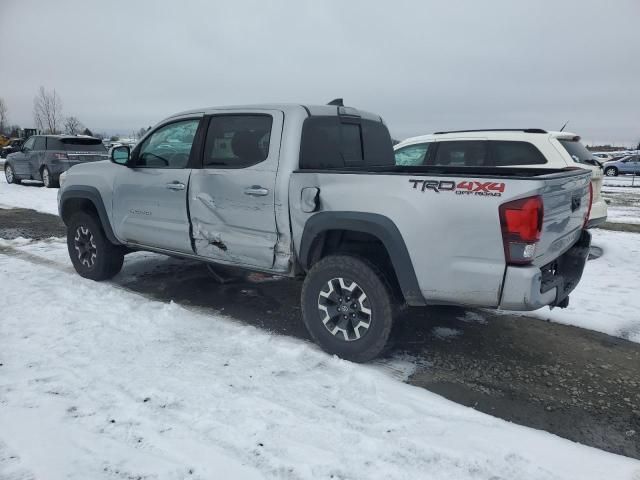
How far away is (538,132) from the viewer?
708 cm

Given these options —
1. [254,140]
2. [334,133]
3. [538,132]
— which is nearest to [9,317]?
[254,140]

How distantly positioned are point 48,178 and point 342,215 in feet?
49.0

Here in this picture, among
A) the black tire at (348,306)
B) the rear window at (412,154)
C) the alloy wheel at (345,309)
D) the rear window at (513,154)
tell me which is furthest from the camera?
the rear window at (412,154)

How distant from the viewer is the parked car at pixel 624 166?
28.6 m

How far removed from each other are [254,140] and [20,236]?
6035 millimetres

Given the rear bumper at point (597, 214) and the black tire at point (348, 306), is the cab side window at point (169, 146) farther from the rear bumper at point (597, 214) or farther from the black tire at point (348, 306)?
the rear bumper at point (597, 214)

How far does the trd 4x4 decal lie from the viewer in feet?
9.81

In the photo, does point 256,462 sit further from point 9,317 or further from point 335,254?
point 9,317

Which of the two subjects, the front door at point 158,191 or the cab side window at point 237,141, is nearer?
the cab side window at point 237,141

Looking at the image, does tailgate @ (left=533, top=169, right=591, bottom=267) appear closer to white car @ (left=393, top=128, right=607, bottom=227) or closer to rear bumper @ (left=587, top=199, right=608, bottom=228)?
white car @ (left=393, top=128, right=607, bottom=227)

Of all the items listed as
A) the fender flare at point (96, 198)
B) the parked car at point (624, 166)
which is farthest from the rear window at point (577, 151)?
the parked car at point (624, 166)

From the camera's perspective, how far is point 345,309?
3.72 metres

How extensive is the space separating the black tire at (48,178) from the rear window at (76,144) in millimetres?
762

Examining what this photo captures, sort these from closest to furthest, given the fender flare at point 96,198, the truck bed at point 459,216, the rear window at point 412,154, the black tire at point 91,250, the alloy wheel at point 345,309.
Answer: the truck bed at point 459,216, the alloy wheel at point 345,309, the fender flare at point 96,198, the black tire at point 91,250, the rear window at point 412,154
